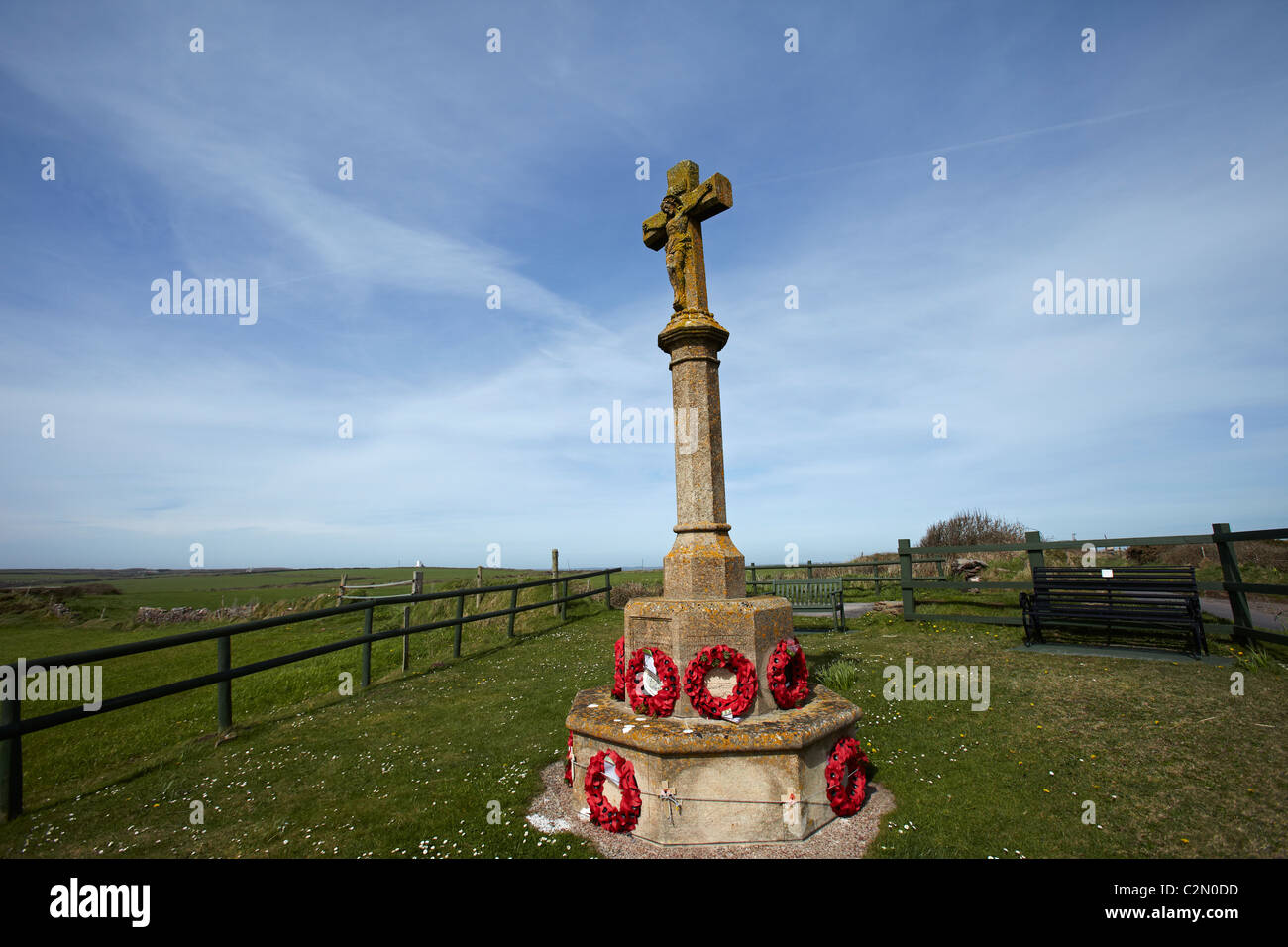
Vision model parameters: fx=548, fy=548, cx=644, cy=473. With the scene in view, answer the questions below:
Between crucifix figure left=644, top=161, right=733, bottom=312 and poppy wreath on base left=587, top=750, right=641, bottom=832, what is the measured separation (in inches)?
143

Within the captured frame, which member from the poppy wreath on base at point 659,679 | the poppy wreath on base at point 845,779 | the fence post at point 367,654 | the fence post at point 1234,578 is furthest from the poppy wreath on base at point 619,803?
the fence post at point 1234,578

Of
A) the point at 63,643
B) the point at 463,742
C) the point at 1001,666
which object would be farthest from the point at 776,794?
the point at 63,643

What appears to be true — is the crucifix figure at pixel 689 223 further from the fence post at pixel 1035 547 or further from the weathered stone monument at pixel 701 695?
the fence post at pixel 1035 547

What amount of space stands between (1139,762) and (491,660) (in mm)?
8098

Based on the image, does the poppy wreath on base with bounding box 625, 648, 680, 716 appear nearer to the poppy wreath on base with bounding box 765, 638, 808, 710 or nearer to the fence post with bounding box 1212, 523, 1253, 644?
the poppy wreath on base with bounding box 765, 638, 808, 710

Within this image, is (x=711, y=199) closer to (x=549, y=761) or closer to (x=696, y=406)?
(x=696, y=406)

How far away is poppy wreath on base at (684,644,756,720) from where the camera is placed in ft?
12.6

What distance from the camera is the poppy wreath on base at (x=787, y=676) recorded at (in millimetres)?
4043

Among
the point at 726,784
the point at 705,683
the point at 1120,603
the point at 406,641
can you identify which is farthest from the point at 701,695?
the point at 1120,603

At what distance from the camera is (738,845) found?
3.44 meters

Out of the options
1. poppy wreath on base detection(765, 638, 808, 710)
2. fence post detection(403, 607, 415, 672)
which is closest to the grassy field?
fence post detection(403, 607, 415, 672)

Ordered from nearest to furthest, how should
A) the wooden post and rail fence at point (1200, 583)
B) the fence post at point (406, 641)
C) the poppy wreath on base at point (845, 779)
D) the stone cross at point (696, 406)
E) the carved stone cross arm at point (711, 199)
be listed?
the poppy wreath on base at point (845, 779)
the stone cross at point (696, 406)
the carved stone cross arm at point (711, 199)
the wooden post and rail fence at point (1200, 583)
the fence post at point (406, 641)

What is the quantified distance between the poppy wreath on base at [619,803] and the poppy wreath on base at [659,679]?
404mm
